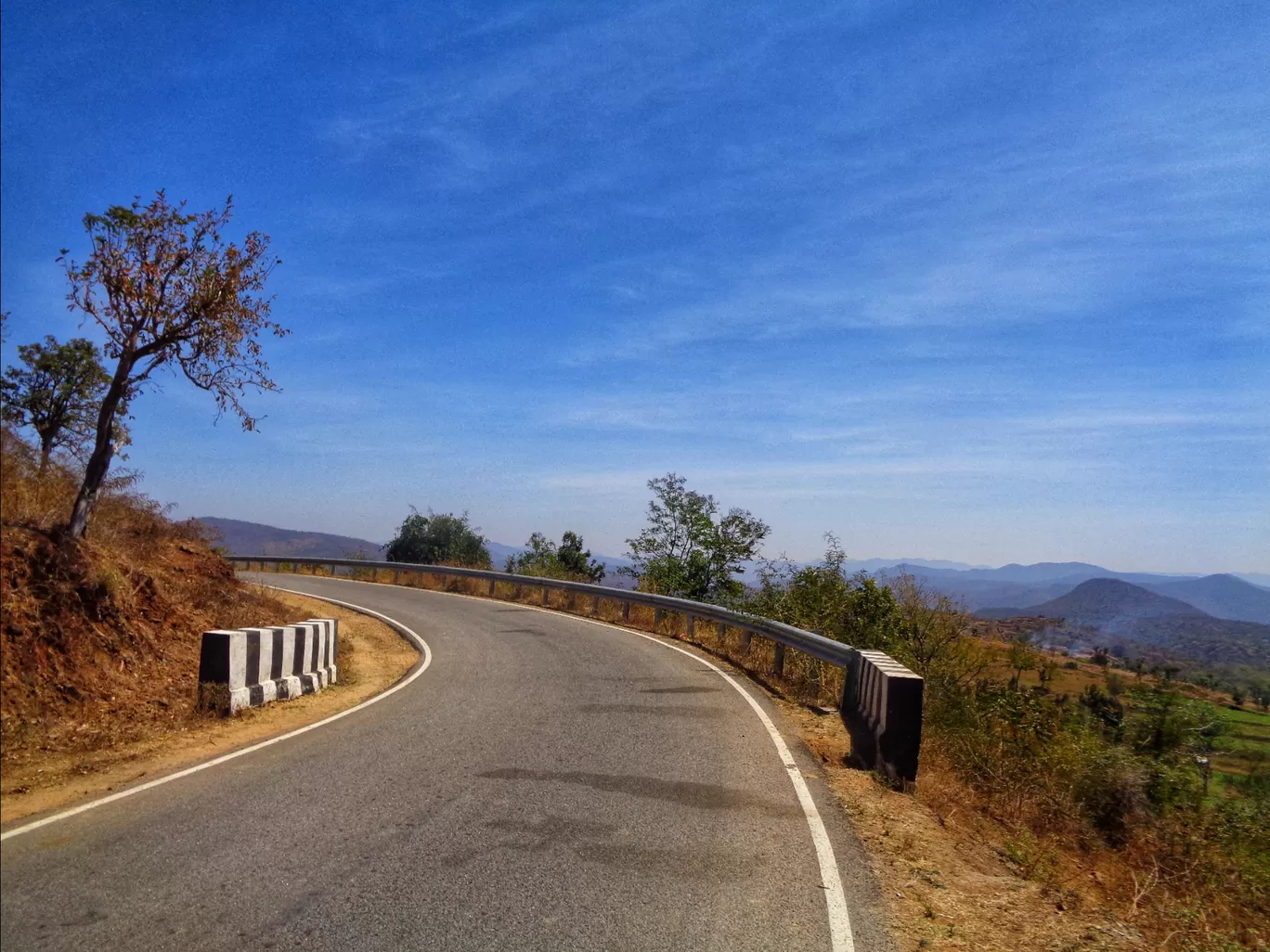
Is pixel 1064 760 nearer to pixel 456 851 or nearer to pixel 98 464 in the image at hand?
pixel 456 851

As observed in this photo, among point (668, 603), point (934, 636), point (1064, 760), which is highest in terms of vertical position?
point (668, 603)

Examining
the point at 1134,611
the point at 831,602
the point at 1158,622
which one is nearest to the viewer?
the point at 831,602

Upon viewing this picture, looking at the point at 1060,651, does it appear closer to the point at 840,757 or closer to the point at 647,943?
the point at 840,757

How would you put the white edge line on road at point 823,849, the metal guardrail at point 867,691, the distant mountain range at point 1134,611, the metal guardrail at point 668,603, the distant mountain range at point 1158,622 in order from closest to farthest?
1. the white edge line on road at point 823,849
2. the metal guardrail at point 867,691
3. the metal guardrail at point 668,603
4. the distant mountain range at point 1134,611
5. the distant mountain range at point 1158,622

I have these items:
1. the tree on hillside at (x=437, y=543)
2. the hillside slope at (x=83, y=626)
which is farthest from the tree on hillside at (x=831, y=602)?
the tree on hillside at (x=437, y=543)

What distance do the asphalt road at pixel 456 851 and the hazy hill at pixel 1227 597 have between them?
6030 centimetres

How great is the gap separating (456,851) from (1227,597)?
11265 cm

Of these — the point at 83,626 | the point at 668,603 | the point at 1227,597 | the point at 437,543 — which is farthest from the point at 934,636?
the point at 1227,597

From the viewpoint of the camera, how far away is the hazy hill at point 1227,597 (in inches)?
2655

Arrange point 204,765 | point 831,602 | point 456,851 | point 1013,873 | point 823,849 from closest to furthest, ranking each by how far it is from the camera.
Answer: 1. point 456,851
2. point 823,849
3. point 1013,873
4. point 204,765
5. point 831,602

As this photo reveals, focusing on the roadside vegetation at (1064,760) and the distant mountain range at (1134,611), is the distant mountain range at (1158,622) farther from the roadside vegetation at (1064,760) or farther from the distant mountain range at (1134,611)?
the roadside vegetation at (1064,760)

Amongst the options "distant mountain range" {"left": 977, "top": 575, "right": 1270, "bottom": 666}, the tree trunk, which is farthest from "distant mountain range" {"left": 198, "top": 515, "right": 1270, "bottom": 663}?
the tree trunk

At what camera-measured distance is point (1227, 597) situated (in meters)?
94.3

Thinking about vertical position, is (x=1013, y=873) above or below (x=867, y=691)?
below
